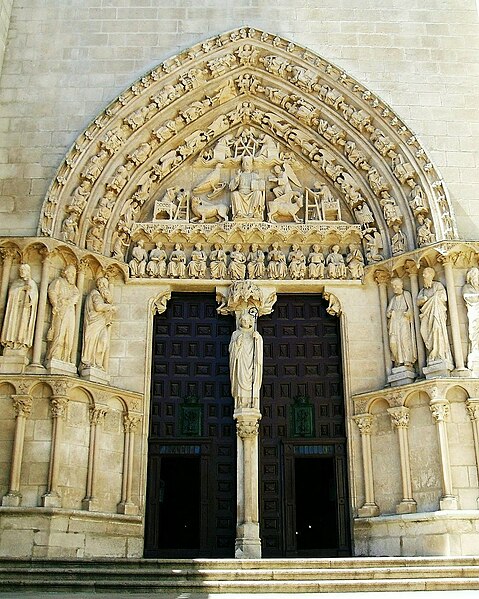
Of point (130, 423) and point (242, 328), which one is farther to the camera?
point (242, 328)

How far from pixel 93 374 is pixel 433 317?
4.28m

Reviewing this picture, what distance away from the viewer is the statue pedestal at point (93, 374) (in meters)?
9.37

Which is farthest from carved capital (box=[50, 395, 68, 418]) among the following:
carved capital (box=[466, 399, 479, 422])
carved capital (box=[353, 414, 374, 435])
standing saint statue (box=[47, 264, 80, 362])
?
carved capital (box=[466, 399, 479, 422])

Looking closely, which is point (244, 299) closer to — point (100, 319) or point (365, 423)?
point (100, 319)

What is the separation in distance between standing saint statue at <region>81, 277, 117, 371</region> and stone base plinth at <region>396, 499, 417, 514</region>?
4.03 metres

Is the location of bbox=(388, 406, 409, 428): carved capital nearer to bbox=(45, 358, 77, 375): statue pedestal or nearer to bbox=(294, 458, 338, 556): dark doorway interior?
bbox=(294, 458, 338, 556): dark doorway interior

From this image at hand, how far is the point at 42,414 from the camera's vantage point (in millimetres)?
8945

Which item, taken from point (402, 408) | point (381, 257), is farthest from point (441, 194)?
point (402, 408)

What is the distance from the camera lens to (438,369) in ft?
30.1

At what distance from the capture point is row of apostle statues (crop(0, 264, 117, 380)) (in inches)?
358

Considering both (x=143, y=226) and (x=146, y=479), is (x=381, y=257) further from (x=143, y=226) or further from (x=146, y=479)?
(x=146, y=479)

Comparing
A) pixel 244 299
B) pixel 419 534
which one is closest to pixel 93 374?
pixel 244 299

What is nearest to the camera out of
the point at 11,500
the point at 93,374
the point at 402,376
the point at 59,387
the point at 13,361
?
the point at 11,500

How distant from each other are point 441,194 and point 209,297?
3.43m
